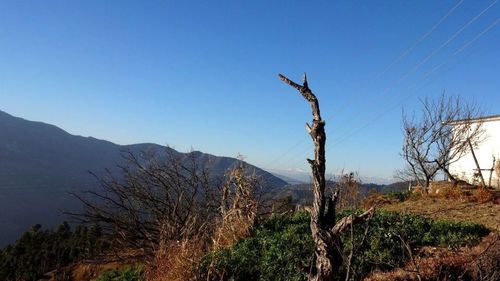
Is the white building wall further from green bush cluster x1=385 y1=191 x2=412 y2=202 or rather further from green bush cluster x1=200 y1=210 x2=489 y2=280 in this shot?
green bush cluster x1=200 y1=210 x2=489 y2=280

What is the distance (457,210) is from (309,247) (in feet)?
29.0

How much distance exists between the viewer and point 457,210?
16.6m

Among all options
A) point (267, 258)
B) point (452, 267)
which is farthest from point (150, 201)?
point (452, 267)

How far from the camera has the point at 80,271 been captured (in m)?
25.1

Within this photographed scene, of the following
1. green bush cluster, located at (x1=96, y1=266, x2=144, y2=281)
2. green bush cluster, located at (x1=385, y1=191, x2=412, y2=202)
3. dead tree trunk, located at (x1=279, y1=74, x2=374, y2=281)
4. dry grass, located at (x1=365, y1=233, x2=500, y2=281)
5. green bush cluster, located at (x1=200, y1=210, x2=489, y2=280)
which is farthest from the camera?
green bush cluster, located at (x1=385, y1=191, x2=412, y2=202)

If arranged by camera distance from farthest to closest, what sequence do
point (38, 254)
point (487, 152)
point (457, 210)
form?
point (38, 254), point (487, 152), point (457, 210)

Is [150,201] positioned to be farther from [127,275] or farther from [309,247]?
[309,247]

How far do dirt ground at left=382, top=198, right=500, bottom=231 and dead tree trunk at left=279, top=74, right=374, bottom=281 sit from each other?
7.30 metres

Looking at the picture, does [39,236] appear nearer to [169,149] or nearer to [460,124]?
[169,149]

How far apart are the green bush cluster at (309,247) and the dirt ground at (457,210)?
1.84 meters

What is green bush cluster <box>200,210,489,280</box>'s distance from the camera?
31.8ft

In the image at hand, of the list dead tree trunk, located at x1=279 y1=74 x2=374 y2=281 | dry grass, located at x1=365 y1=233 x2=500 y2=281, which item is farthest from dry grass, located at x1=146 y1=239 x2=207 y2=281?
dry grass, located at x1=365 y1=233 x2=500 y2=281

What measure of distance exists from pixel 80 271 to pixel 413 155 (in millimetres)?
19830

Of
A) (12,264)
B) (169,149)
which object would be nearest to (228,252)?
(169,149)
